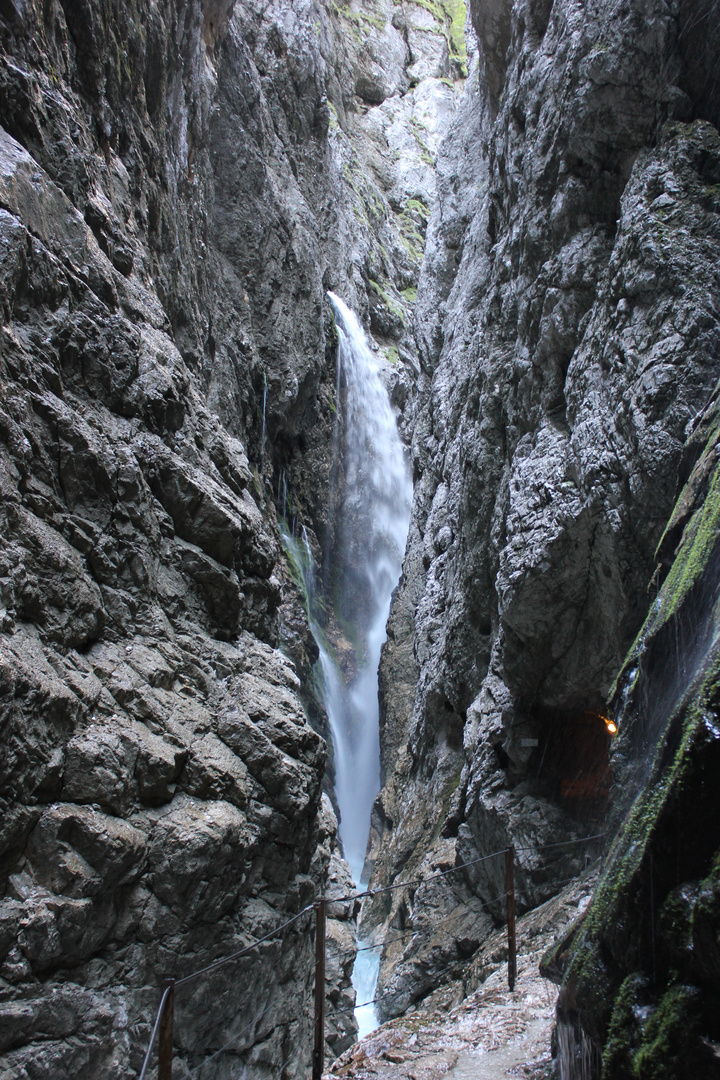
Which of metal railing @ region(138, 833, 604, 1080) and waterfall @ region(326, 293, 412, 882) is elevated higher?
waterfall @ region(326, 293, 412, 882)

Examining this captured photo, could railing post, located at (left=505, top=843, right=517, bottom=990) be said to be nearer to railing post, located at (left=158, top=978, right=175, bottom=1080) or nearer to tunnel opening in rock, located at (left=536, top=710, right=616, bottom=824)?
railing post, located at (left=158, top=978, right=175, bottom=1080)

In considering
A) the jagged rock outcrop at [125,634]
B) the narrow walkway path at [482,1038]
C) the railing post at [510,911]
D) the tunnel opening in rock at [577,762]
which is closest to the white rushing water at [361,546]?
the tunnel opening in rock at [577,762]

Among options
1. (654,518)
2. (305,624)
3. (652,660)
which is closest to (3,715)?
(652,660)

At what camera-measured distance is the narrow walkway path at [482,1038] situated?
5.15 meters

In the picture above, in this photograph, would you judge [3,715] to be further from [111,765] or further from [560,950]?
[560,950]

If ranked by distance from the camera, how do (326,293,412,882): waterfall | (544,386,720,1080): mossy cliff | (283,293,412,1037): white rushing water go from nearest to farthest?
(544,386,720,1080): mossy cliff, (283,293,412,1037): white rushing water, (326,293,412,882): waterfall

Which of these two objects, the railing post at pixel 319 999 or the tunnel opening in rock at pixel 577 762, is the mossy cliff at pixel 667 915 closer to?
the railing post at pixel 319 999

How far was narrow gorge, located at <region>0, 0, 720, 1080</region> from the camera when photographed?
4.44 m

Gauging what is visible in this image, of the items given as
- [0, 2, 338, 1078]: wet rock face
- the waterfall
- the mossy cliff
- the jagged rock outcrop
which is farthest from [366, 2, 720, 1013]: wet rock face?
the waterfall

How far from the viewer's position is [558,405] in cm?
1059

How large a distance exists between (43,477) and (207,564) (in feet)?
7.45

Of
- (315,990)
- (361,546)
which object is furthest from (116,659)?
(361,546)

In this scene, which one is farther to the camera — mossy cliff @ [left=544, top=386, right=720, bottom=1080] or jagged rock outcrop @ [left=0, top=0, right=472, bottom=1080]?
jagged rock outcrop @ [left=0, top=0, right=472, bottom=1080]

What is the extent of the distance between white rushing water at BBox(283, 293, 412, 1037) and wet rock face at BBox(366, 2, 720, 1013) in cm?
721
